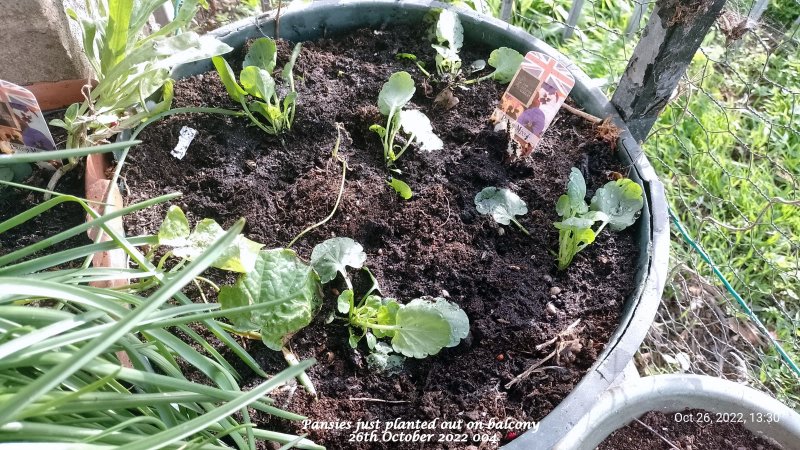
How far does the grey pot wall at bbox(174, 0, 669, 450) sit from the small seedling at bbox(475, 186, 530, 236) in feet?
0.71

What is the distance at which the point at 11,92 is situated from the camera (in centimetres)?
102

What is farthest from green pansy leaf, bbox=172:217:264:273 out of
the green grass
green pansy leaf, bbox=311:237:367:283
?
the green grass

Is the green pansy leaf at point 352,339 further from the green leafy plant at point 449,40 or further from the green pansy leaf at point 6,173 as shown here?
the green pansy leaf at point 6,173

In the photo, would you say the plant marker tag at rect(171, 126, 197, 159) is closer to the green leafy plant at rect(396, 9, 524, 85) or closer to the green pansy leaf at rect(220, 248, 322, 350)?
the green pansy leaf at rect(220, 248, 322, 350)

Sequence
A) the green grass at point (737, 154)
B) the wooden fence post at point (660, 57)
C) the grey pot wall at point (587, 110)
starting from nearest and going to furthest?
the grey pot wall at point (587, 110)
the wooden fence post at point (660, 57)
the green grass at point (737, 154)

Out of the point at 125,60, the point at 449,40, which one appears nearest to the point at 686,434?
the point at 449,40

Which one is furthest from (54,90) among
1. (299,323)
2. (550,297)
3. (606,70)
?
(606,70)

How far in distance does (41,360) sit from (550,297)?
0.75 meters

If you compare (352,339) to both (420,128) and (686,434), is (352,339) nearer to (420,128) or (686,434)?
(420,128)

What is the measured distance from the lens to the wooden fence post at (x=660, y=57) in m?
0.99

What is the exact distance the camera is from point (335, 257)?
1.01 m

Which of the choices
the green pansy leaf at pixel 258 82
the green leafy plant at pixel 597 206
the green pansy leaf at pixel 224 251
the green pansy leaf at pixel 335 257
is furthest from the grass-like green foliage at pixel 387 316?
the green pansy leaf at pixel 258 82

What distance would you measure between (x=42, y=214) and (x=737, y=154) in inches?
69.7

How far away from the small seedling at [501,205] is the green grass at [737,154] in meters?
0.47
